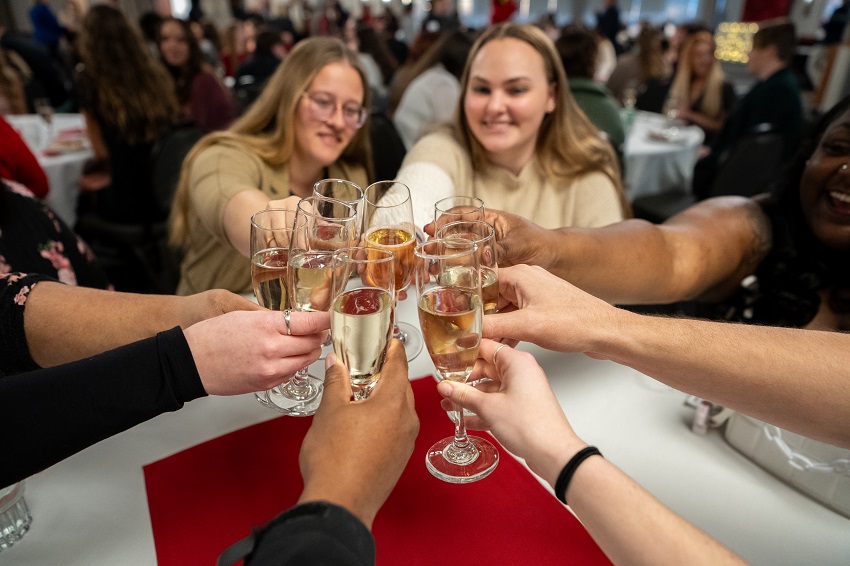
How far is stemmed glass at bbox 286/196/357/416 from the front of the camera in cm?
106

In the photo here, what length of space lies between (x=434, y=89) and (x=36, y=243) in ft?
8.67

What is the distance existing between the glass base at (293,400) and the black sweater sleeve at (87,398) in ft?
0.79

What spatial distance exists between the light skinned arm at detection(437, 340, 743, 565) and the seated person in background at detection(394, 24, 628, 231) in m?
1.23

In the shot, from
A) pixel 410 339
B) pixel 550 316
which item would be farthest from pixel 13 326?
pixel 550 316

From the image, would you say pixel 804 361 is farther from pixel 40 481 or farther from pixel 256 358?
pixel 40 481

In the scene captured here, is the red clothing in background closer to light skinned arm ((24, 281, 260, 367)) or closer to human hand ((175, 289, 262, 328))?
light skinned arm ((24, 281, 260, 367))

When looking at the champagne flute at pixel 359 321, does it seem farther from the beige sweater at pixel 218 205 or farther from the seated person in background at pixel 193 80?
the seated person in background at pixel 193 80

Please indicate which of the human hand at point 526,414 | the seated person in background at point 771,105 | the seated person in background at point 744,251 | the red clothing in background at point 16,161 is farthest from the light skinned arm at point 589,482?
the seated person in background at point 771,105

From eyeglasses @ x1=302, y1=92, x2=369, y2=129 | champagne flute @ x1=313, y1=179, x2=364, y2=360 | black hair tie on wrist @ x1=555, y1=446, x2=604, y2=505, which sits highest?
eyeglasses @ x1=302, y1=92, x2=369, y2=129

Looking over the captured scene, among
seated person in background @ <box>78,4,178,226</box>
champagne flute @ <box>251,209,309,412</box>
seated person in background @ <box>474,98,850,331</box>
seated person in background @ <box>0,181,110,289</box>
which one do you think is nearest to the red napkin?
champagne flute @ <box>251,209,309,412</box>

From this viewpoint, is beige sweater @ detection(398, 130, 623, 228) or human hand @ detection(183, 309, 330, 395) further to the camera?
beige sweater @ detection(398, 130, 623, 228)

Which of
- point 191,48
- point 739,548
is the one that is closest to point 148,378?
point 739,548

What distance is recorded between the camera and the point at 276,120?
2227 millimetres

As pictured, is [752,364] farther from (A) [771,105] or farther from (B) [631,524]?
(A) [771,105]
